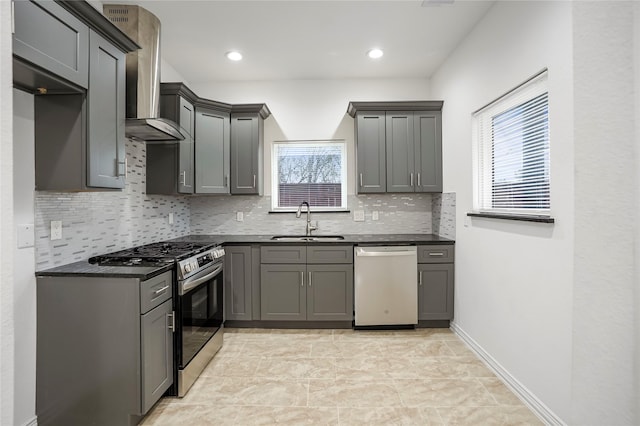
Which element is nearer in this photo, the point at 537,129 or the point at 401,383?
the point at 537,129

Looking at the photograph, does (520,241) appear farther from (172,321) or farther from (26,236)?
(26,236)

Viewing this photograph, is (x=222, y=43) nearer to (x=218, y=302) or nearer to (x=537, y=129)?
(x=218, y=302)

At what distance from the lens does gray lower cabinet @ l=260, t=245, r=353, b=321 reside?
11.3ft

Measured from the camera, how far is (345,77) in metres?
4.03

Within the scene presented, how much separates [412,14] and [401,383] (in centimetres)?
299

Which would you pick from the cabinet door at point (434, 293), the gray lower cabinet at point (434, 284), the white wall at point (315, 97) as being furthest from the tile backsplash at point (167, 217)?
the white wall at point (315, 97)

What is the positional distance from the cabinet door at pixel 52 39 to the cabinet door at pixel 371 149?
8.67 ft

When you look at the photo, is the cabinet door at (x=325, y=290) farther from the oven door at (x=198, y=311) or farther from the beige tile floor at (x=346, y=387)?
the oven door at (x=198, y=311)

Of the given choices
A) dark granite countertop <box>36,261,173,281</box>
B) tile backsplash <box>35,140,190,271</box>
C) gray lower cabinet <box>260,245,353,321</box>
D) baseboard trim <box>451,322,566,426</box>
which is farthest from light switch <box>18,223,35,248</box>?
baseboard trim <box>451,322,566,426</box>

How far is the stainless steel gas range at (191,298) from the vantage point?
2254 millimetres

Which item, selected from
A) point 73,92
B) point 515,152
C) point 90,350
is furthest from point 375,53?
point 90,350

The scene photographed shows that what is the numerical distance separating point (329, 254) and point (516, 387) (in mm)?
1929

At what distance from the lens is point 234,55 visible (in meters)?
3.38

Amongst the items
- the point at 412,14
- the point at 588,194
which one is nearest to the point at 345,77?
the point at 412,14
